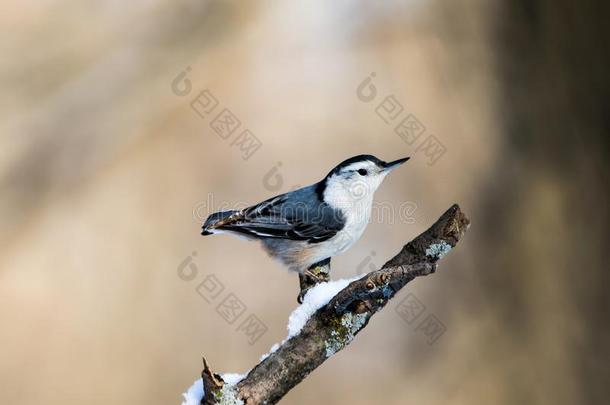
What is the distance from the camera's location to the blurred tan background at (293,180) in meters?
3.16

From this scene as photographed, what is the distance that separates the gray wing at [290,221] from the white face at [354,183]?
5 centimetres

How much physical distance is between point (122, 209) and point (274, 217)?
48.9 inches

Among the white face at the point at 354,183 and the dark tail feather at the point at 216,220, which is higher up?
the dark tail feather at the point at 216,220

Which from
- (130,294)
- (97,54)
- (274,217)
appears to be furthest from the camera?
(97,54)

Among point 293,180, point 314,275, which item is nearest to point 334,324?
point 314,275

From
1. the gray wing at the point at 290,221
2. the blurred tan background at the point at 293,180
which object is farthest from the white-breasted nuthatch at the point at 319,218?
the blurred tan background at the point at 293,180

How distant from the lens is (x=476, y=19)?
3523 mm

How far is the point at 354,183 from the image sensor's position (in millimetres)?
2270

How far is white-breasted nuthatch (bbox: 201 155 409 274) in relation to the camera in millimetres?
2250

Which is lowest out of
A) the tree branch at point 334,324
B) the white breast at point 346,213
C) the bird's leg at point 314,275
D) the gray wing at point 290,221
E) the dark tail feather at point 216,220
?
the tree branch at point 334,324

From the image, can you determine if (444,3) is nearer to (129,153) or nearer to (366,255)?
(366,255)

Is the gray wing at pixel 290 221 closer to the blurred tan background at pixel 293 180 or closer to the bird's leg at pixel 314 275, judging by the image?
the bird's leg at pixel 314 275

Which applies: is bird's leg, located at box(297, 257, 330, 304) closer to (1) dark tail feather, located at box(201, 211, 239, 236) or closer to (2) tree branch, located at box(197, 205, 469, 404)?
(1) dark tail feather, located at box(201, 211, 239, 236)

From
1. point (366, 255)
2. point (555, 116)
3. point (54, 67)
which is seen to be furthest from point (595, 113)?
point (54, 67)
